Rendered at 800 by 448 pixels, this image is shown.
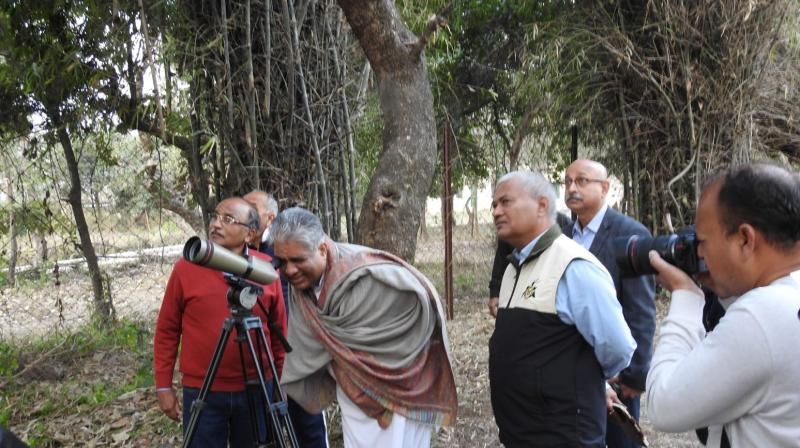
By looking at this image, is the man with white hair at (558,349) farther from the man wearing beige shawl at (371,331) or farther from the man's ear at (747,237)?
the man's ear at (747,237)

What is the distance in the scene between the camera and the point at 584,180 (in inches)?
119

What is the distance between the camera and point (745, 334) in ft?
3.69

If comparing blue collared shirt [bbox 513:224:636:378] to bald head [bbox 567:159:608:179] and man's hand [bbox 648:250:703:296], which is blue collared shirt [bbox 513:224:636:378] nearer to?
man's hand [bbox 648:250:703:296]

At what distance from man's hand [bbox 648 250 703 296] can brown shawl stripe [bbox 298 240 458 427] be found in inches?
42.2

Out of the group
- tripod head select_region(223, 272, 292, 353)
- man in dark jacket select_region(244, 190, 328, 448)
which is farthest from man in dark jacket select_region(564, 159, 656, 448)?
tripod head select_region(223, 272, 292, 353)

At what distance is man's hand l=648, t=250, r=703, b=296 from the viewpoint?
4.48ft

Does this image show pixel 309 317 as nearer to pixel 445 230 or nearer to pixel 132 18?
pixel 132 18

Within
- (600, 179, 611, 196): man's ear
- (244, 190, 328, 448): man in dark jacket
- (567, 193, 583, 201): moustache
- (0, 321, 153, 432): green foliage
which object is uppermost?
(600, 179, 611, 196): man's ear

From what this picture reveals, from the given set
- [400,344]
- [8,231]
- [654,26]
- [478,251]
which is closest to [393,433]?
[400,344]

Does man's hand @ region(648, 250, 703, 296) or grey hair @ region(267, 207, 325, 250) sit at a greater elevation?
grey hair @ region(267, 207, 325, 250)

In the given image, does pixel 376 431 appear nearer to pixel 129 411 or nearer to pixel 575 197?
pixel 575 197

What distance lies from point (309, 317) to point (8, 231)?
412 cm

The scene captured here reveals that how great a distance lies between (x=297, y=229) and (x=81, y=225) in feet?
12.0

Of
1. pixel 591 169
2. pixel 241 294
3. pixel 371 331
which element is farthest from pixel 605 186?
pixel 241 294
